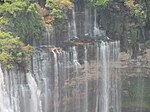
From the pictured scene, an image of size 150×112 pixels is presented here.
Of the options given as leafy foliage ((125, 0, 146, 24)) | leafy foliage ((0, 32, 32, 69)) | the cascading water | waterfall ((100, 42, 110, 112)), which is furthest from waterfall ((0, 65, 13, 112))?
leafy foliage ((125, 0, 146, 24))

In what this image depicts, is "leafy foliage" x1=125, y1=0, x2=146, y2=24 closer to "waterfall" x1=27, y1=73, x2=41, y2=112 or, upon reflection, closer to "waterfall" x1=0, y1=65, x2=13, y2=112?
"waterfall" x1=27, y1=73, x2=41, y2=112

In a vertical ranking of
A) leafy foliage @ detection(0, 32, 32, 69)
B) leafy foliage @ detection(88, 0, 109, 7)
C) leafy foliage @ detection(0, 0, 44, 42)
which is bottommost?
leafy foliage @ detection(0, 32, 32, 69)

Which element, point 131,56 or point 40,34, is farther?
point 131,56

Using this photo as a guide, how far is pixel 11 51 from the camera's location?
848 inches

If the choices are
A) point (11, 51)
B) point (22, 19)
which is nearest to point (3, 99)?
point (11, 51)

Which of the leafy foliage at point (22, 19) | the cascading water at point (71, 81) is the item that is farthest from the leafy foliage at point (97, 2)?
the leafy foliage at point (22, 19)

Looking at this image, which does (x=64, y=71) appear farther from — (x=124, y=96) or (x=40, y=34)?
(x=124, y=96)

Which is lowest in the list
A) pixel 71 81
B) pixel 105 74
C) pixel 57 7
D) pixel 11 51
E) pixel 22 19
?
pixel 71 81

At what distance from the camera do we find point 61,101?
24.7 metres

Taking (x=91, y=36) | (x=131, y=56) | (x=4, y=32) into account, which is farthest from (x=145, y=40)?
(x=4, y=32)

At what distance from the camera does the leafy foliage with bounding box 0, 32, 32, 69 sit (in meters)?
21.4

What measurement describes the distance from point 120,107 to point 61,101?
145 inches

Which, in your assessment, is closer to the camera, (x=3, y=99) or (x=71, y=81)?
(x=3, y=99)

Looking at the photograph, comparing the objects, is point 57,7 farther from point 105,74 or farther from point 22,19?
point 105,74
